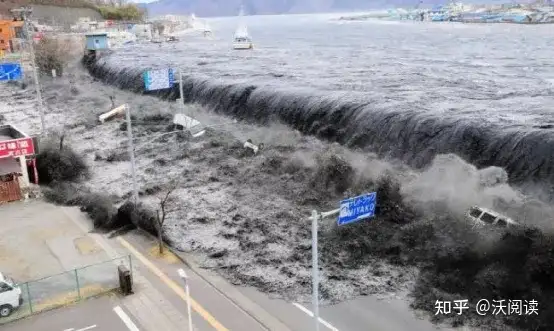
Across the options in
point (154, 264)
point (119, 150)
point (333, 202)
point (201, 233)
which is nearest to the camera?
point (154, 264)

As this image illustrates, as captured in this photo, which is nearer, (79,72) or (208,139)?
(208,139)

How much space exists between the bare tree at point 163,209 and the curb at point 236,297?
122 centimetres

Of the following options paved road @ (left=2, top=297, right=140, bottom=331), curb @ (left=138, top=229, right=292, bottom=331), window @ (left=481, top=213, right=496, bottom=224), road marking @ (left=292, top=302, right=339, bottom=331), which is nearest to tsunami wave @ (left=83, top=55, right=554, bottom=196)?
window @ (left=481, top=213, right=496, bottom=224)

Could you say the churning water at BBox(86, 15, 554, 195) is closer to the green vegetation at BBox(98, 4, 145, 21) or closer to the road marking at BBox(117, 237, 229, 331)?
the road marking at BBox(117, 237, 229, 331)

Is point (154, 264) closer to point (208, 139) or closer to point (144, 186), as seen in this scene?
point (144, 186)

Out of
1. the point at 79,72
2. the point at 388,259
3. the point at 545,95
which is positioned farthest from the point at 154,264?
the point at 79,72

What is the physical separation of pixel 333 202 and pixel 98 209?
12.9 meters

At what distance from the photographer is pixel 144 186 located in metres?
35.8

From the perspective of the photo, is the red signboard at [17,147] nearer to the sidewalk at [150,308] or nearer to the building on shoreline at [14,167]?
the building on shoreline at [14,167]

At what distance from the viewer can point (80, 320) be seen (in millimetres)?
19641

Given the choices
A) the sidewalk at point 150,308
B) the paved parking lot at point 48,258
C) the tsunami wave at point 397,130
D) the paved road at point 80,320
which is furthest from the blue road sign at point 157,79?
the paved road at point 80,320

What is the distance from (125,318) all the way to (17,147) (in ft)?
56.3

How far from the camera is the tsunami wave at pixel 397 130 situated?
1232 inches

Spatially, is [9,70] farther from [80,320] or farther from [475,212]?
[475,212]
